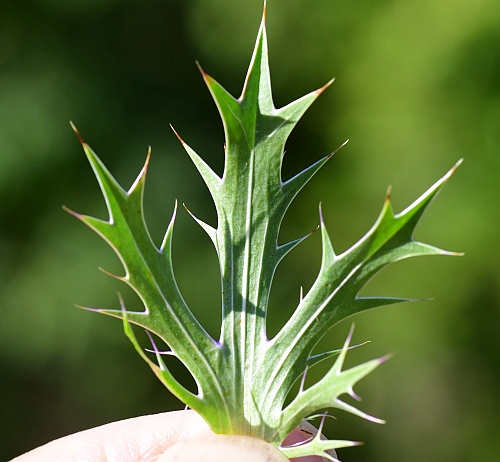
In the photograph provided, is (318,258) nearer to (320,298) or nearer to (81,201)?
(81,201)

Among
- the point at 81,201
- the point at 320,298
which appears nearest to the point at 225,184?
the point at 320,298

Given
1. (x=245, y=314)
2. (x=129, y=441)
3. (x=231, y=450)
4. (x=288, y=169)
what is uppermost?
(x=288, y=169)

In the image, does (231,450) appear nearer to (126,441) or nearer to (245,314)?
(245,314)

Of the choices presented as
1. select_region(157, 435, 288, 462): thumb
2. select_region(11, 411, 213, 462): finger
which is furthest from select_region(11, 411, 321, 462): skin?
select_region(157, 435, 288, 462): thumb

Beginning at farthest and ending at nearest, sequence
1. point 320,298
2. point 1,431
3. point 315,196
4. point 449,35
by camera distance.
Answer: point 1,431 < point 315,196 < point 449,35 < point 320,298

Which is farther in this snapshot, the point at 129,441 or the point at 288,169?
the point at 288,169

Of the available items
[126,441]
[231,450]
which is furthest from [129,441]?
[231,450]

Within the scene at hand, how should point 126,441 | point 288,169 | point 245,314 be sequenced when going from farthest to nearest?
1. point 288,169
2. point 126,441
3. point 245,314

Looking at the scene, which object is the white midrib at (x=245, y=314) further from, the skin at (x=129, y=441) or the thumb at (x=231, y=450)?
the skin at (x=129, y=441)
